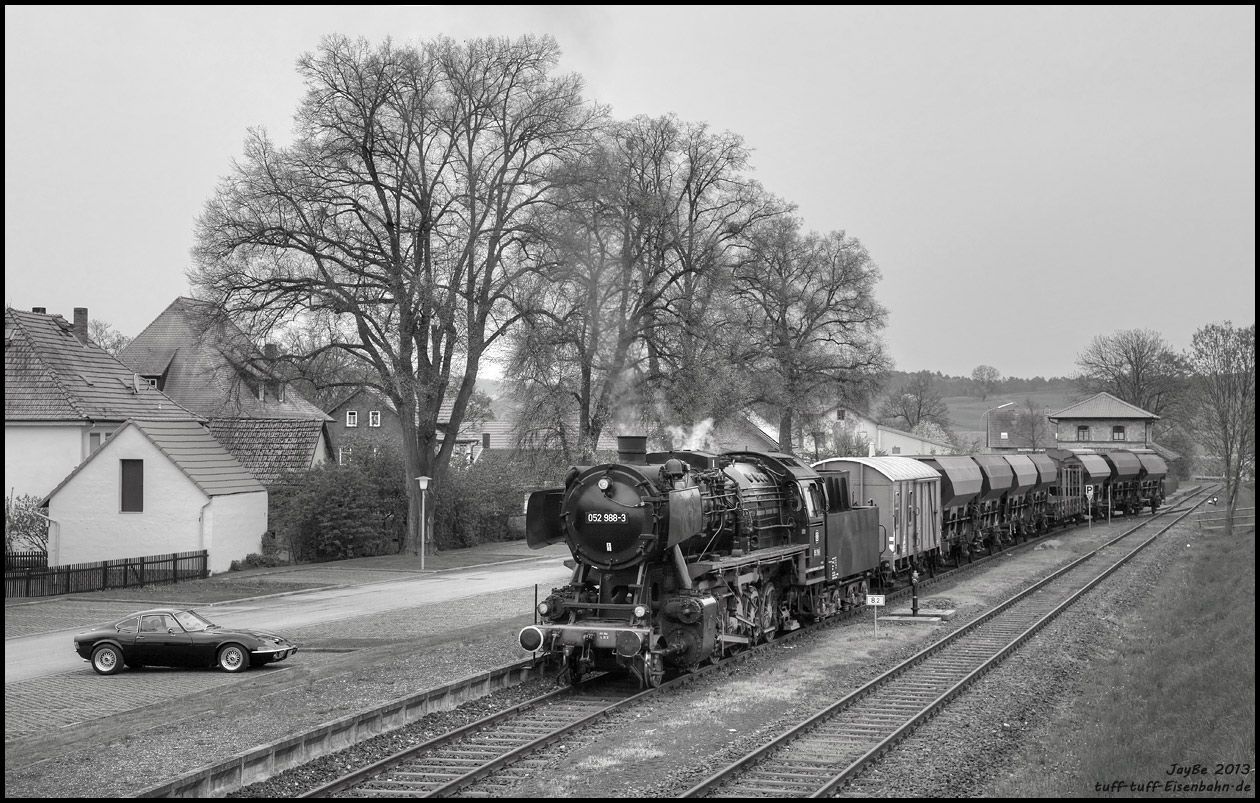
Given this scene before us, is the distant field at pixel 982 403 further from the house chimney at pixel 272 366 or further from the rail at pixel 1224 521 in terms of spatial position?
the house chimney at pixel 272 366

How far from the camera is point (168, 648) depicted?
1667cm

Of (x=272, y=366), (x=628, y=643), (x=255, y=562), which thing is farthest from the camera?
(x=272, y=366)

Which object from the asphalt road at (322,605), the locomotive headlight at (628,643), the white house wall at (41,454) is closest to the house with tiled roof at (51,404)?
the white house wall at (41,454)

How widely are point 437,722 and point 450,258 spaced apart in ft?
80.1

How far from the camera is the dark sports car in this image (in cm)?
1661

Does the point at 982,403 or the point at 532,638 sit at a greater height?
the point at 982,403

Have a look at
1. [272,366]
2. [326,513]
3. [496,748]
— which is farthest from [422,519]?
[496,748]

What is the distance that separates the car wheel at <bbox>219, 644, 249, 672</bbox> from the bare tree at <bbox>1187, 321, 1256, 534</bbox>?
32.1m

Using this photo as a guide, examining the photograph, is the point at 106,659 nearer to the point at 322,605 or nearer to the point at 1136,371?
the point at 322,605

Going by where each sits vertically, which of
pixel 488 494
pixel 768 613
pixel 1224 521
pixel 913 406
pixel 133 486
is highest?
pixel 913 406

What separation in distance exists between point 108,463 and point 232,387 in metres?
4.24

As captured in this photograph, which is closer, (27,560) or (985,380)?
(27,560)

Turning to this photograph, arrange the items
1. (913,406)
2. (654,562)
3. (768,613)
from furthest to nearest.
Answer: (913,406), (768,613), (654,562)

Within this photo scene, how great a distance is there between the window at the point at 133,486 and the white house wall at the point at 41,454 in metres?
3.39
